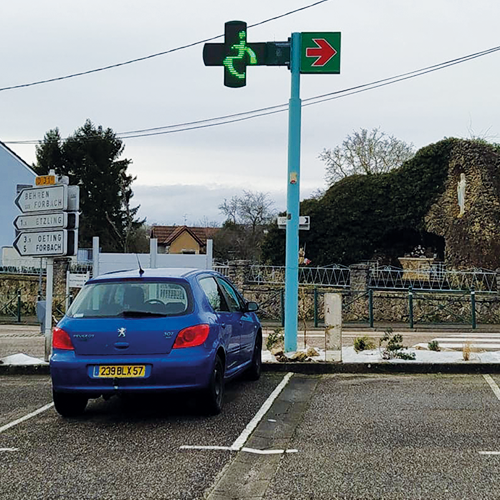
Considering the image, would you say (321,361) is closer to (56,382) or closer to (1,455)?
(56,382)

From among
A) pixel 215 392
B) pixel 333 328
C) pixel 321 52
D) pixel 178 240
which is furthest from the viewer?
pixel 178 240

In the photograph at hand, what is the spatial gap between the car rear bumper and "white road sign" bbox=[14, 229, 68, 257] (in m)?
3.67

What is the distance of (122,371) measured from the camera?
7414 millimetres

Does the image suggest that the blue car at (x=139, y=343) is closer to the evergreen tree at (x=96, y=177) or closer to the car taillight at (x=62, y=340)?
the car taillight at (x=62, y=340)

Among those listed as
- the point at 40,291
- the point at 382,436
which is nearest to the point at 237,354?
the point at 382,436

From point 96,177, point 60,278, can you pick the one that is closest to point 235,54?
point 60,278

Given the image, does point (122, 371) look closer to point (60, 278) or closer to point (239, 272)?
point (239, 272)

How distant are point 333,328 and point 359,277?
15053mm

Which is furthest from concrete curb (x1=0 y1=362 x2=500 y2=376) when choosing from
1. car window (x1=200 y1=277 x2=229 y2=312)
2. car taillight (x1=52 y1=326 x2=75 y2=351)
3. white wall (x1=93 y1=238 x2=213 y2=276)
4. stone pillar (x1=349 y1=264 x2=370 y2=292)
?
stone pillar (x1=349 y1=264 x2=370 y2=292)

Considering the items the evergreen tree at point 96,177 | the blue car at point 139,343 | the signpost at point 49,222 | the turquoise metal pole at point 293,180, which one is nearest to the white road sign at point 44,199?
the signpost at point 49,222

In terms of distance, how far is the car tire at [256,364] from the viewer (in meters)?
9.90

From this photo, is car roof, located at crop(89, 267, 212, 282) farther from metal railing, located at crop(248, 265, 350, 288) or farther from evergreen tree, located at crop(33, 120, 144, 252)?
evergreen tree, located at crop(33, 120, 144, 252)

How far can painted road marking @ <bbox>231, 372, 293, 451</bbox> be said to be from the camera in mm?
6566

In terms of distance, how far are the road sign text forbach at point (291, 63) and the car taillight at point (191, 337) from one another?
4189 mm
